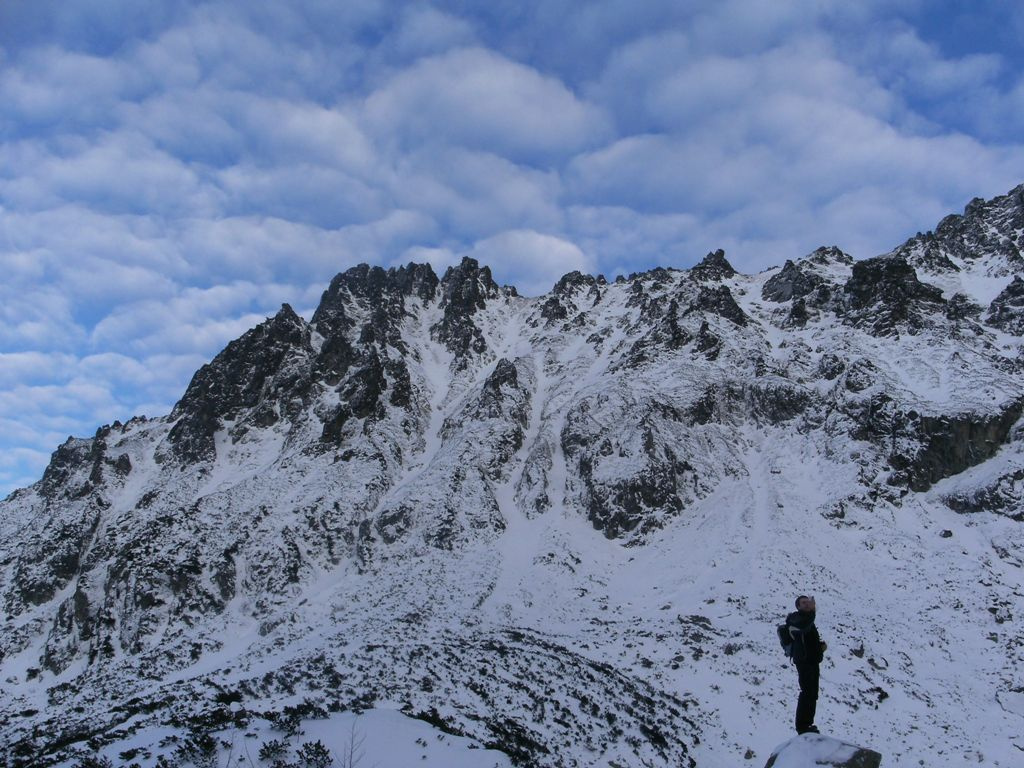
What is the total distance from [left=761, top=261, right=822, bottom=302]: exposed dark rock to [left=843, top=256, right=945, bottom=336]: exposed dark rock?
9559 mm

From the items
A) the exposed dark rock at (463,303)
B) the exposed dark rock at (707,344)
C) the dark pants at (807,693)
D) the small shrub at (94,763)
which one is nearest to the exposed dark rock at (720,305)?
the exposed dark rock at (707,344)

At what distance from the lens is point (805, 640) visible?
1214 centimetres

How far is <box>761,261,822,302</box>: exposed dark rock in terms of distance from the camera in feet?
314

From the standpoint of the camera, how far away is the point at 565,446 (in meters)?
70.8

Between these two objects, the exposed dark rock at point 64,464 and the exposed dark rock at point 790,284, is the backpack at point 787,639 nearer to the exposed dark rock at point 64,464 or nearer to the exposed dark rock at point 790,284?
the exposed dark rock at point 790,284

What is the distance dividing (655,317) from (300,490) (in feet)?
180

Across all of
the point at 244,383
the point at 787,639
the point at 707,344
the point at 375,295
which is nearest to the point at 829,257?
the point at 707,344

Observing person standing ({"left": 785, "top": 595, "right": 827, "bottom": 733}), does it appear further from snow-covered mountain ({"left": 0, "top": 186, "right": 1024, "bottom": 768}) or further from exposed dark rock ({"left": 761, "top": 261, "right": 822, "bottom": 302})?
exposed dark rock ({"left": 761, "top": 261, "right": 822, "bottom": 302})

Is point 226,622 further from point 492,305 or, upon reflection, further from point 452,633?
point 492,305

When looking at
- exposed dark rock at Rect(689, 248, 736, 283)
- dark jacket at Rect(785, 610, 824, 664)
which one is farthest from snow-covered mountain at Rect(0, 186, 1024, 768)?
exposed dark rock at Rect(689, 248, 736, 283)

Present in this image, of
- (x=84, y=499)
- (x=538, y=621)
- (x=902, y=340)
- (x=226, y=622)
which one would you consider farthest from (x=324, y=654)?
(x=902, y=340)

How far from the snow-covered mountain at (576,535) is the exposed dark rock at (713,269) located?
550 inches

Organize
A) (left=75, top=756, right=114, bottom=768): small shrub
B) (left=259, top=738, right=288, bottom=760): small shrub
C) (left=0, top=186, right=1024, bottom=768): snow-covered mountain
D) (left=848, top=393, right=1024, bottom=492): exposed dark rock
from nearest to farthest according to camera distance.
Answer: (left=75, top=756, right=114, bottom=768): small shrub → (left=259, top=738, right=288, bottom=760): small shrub → (left=0, top=186, right=1024, bottom=768): snow-covered mountain → (left=848, top=393, right=1024, bottom=492): exposed dark rock

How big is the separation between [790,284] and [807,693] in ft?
321
